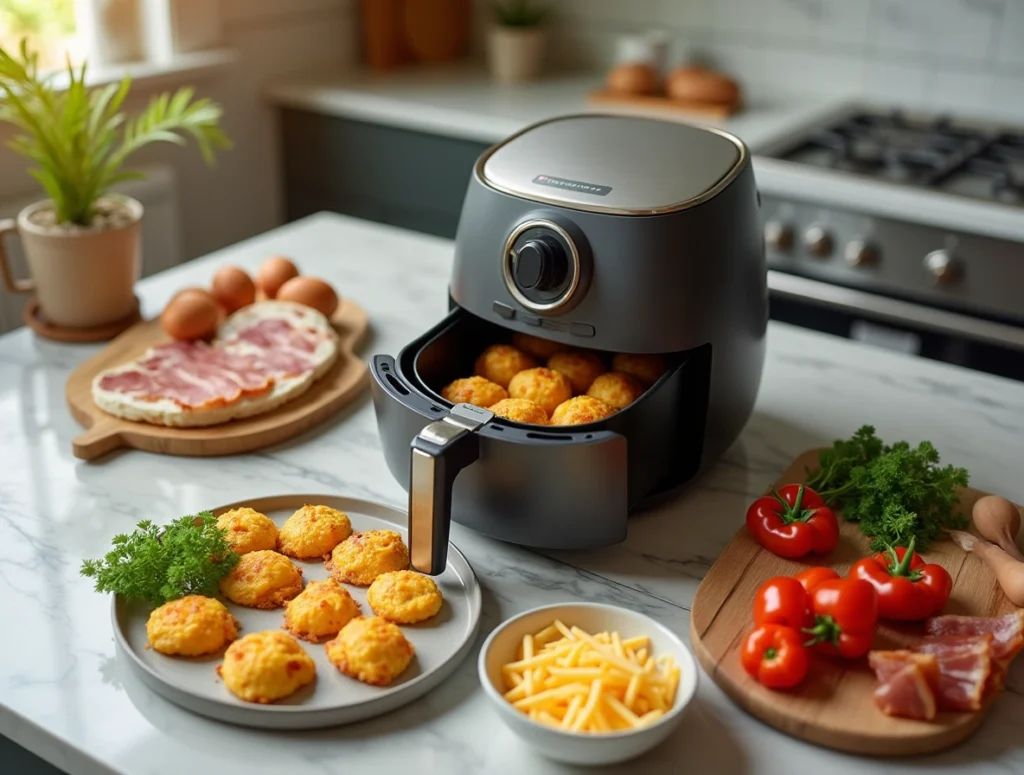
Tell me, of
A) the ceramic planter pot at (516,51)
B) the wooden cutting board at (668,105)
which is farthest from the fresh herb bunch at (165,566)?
the ceramic planter pot at (516,51)

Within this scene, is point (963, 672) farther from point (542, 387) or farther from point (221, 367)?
point (221, 367)

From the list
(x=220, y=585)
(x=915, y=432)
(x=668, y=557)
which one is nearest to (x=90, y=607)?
(x=220, y=585)

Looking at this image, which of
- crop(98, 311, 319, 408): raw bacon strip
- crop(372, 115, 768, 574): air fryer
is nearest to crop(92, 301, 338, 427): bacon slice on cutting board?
crop(98, 311, 319, 408): raw bacon strip

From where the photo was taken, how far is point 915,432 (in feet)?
4.33

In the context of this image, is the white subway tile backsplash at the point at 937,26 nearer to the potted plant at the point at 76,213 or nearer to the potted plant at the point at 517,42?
the potted plant at the point at 517,42

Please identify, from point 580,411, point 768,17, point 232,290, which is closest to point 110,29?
point 232,290

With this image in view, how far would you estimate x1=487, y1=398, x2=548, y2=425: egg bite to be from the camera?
1.06 meters

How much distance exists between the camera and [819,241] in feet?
6.57

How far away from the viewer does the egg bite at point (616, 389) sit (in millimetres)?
1104

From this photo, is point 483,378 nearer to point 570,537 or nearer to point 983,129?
point 570,537

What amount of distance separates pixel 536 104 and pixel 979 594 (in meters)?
1.82

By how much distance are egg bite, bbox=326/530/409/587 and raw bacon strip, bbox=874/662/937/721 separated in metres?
0.44

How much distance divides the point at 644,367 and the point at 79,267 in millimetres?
832

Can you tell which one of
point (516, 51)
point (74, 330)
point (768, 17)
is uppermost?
point (768, 17)
